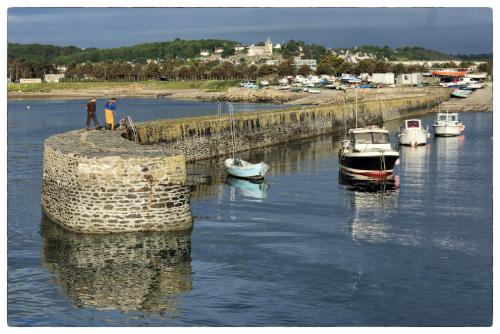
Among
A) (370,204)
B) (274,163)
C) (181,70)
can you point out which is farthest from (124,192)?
(181,70)

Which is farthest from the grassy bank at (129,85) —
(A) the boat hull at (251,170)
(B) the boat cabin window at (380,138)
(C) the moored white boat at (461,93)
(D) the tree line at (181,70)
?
(A) the boat hull at (251,170)

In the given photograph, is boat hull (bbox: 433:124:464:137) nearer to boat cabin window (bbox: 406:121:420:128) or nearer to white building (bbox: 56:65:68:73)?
boat cabin window (bbox: 406:121:420:128)

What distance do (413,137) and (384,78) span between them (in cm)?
8177

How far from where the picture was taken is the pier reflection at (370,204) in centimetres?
2481

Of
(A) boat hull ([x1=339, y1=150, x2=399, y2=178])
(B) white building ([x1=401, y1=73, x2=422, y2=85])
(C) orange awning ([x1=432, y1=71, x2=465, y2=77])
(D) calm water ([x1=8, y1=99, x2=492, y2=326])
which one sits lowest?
(D) calm water ([x1=8, y1=99, x2=492, y2=326])

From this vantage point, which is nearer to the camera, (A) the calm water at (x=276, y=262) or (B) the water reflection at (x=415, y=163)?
(A) the calm water at (x=276, y=262)

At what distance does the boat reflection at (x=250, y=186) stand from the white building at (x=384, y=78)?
9803 cm

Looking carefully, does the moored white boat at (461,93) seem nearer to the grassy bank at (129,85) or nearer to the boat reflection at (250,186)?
the grassy bank at (129,85)

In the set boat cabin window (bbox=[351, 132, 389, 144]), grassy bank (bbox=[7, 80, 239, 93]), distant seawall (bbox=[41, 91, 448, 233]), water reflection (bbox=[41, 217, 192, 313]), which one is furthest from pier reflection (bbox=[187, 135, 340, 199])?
grassy bank (bbox=[7, 80, 239, 93])

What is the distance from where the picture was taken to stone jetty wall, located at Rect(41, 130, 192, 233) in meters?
22.5

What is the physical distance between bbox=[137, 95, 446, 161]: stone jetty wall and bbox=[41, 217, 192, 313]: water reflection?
16901 mm

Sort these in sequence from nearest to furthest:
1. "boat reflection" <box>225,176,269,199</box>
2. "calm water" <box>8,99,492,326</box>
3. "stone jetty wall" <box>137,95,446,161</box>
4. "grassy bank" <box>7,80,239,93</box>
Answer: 1. "calm water" <box>8,99,492,326</box>
2. "boat reflection" <box>225,176,269,199</box>
3. "stone jetty wall" <box>137,95,446,161</box>
4. "grassy bank" <box>7,80,239,93</box>

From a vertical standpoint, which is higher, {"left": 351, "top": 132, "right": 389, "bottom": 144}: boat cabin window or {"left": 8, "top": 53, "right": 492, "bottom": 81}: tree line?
{"left": 8, "top": 53, "right": 492, "bottom": 81}: tree line

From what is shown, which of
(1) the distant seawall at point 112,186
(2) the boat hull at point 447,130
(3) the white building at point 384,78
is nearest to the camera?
(1) the distant seawall at point 112,186
